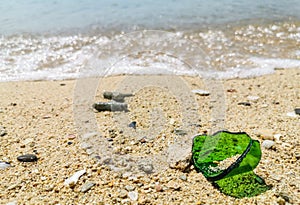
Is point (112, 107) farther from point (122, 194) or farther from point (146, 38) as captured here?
point (146, 38)

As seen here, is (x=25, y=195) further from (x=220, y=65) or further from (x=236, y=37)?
(x=236, y=37)

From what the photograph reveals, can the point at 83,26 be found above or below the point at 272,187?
above

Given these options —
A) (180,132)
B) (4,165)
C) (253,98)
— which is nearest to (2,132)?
(4,165)

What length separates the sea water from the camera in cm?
503

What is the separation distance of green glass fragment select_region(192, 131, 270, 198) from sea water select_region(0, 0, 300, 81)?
70.6 inches

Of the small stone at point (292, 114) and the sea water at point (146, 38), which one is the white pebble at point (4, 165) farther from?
the small stone at point (292, 114)

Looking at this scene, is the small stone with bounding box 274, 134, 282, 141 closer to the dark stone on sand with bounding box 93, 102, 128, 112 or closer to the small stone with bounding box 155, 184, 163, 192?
the small stone with bounding box 155, 184, 163, 192

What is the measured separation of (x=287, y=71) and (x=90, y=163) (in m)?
3.61

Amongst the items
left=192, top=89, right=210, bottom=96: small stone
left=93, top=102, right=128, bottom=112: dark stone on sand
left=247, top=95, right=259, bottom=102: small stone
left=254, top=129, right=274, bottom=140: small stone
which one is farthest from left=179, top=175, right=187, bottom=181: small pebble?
left=247, top=95, right=259, bottom=102: small stone

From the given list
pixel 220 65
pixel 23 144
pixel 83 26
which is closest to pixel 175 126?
pixel 23 144

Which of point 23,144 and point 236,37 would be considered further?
point 236,37

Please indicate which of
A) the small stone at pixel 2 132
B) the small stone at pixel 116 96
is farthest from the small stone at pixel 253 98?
the small stone at pixel 2 132

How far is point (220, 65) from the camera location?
5133mm

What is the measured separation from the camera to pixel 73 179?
205cm
